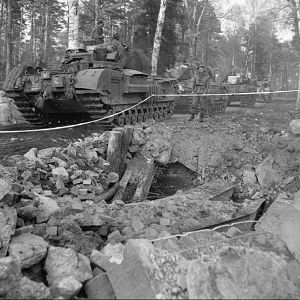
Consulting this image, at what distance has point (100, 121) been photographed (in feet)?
34.9

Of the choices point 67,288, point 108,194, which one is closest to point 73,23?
point 108,194

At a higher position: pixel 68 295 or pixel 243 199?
pixel 68 295

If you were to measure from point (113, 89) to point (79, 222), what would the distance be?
6827 millimetres

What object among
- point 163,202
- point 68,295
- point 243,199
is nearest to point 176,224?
point 163,202

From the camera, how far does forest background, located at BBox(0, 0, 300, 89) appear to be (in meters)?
24.0

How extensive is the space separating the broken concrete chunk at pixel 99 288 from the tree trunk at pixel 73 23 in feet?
36.3

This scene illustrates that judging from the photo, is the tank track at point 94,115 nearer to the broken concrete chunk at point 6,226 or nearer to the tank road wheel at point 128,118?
the tank road wheel at point 128,118

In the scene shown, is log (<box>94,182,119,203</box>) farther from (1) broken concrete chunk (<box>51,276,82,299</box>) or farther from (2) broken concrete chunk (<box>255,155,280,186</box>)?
(1) broken concrete chunk (<box>51,276,82,299</box>)

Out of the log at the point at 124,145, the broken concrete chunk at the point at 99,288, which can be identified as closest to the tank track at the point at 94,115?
the log at the point at 124,145

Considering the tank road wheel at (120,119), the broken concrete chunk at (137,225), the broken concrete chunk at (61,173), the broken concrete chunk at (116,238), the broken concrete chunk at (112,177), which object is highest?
the tank road wheel at (120,119)

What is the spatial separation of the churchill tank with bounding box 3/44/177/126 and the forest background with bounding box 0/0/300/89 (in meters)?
6.12

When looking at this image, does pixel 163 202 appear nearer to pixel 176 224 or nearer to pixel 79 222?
pixel 176 224

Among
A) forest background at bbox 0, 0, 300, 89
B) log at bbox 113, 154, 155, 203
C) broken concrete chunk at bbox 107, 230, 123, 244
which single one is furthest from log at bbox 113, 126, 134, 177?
forest background at bbox 0, 0, 300, 89

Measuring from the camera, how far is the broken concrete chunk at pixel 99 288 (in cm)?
283
